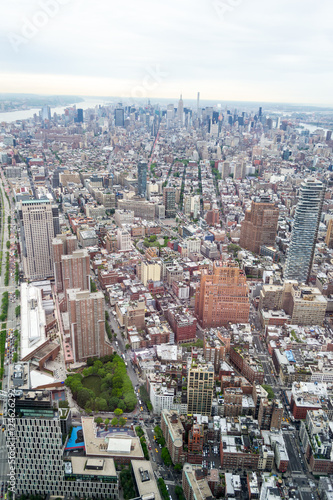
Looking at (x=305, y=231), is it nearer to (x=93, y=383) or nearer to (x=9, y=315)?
(x=93, y=383)

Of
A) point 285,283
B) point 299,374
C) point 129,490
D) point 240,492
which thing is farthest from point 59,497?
point 285,283

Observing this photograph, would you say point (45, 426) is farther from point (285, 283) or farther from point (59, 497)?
point (285, 283)

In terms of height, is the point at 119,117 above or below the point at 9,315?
above

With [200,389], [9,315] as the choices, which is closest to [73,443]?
[200,389]

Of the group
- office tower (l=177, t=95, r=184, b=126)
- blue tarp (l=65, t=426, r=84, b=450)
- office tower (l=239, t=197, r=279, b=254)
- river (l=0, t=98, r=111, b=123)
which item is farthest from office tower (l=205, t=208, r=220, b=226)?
office tower (l=177, t=95, r=184, b=126)

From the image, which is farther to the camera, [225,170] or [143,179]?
[225,170]

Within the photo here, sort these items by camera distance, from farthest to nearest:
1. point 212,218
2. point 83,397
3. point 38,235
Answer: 1. point 212,218
2. point 38,235
3. point 83,397
